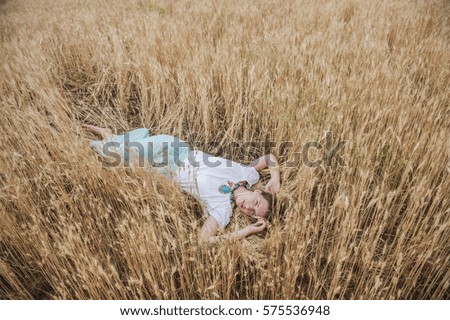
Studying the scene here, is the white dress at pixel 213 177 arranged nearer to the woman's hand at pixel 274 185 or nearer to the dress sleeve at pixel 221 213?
the dress sleeve at pixel 221 213

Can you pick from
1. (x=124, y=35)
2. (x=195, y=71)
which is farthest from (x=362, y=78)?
(x=124, y=35)

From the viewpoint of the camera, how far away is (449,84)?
1832 mm

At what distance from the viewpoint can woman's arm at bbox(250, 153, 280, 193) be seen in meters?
1.63

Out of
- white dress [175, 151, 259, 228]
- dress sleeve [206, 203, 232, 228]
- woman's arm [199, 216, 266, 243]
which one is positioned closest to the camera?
woman's arm [199, 216, 266, 243]

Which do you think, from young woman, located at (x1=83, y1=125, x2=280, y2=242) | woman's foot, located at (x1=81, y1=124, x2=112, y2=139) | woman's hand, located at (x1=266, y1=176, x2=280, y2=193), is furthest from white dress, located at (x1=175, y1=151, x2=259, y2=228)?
woman's foot, located at (x1=81, y1=124, x2=112, y2=139)

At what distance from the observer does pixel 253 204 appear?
152 cm

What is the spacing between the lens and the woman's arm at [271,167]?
1.63 meters

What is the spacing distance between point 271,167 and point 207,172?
0.41 meters

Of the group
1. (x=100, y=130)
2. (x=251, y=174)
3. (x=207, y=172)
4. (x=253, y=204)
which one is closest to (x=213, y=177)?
(x=207, y=172)

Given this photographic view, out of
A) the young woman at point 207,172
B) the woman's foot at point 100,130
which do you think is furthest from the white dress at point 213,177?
the woman's foot at point 100,130

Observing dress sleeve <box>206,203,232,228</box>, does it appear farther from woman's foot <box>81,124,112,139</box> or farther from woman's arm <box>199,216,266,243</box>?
woman's foot <box>81,124,112,139</box>

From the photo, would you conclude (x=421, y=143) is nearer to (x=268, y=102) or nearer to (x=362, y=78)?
(x=362, y=78)

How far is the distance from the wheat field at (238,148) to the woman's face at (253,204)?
80 millimetres

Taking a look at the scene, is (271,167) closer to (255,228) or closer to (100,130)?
(255,228)
